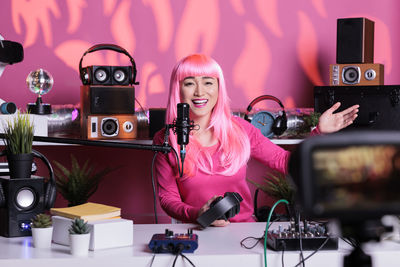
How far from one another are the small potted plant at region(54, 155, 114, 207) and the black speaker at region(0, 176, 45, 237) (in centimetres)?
177

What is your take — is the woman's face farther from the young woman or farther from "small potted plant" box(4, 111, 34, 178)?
"small potted plant" box(4, 111, 34, 178)

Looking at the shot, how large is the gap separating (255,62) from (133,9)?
3.33 ft

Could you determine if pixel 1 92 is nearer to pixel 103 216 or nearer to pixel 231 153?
pixel 231 153

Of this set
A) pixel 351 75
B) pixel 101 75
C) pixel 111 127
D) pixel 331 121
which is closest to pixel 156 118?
pixel 111 127

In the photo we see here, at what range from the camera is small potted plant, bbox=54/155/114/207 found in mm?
3568

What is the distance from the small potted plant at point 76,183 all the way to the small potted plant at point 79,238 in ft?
6.82

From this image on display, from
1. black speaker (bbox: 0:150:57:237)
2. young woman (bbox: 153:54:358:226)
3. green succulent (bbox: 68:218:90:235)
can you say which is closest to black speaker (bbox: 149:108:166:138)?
young woman (bbox: 153:54:358:226)

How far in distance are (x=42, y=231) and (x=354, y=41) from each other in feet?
8.62

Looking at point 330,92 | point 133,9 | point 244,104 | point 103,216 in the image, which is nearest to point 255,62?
point 244,104

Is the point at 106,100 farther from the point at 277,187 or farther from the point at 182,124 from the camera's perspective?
the point at 182,124

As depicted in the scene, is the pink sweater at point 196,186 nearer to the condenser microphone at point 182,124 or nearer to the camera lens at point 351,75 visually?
the condenser microphone at point 182,124

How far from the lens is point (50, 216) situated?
1.72 m

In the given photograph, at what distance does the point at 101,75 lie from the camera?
3324 millimetres

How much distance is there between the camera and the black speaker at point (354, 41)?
347cm
